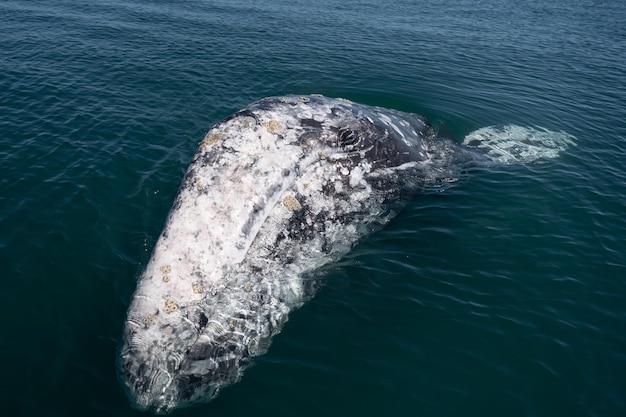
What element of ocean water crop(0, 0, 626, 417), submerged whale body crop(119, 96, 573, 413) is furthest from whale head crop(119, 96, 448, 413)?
ocean water crop(0, 0, 626, 417)

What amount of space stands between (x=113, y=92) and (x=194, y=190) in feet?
47.5

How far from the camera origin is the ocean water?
795cm

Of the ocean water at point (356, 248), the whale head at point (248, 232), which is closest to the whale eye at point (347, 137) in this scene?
the whale head at point (248, 232)

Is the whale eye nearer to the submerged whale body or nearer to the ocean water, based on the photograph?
the submerged whale body

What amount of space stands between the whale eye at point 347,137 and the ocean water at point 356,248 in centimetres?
254

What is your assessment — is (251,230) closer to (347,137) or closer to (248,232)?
(248,232)

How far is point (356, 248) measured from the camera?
1069cm

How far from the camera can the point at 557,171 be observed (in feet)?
51.3

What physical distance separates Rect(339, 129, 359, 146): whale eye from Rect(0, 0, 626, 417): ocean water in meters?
2.54

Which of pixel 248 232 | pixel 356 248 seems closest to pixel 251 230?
pixel 248 232

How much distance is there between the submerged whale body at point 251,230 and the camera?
24.7ft

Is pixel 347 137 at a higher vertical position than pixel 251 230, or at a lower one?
higher

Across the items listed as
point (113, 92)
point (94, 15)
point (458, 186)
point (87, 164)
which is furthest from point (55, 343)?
point (94, 15)

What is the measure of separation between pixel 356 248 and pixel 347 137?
8.97 feet
